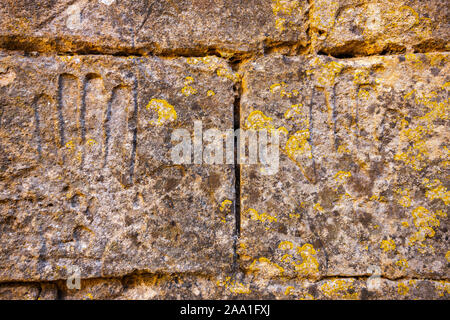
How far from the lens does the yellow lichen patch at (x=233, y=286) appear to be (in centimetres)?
146

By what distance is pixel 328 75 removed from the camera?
60.3 inches

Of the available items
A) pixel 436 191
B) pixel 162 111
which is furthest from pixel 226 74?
pixel 436 191

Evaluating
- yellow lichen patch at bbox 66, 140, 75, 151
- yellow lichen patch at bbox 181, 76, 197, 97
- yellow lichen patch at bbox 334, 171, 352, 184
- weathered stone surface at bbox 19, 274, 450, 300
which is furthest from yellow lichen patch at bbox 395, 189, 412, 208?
yellow lichen patch at bbox 66, 140, 75, 151

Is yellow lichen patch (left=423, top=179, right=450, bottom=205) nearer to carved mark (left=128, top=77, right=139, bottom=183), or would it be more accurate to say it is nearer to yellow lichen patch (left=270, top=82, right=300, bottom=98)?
yellow lichen patch (left=270, top=82, right=300, bottom=98)

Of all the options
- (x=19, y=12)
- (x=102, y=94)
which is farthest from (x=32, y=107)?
(x=19, y=12)

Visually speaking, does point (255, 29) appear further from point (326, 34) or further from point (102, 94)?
point (102, 94)

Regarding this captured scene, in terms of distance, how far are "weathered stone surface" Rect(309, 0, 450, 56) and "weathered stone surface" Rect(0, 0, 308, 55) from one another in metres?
0.10

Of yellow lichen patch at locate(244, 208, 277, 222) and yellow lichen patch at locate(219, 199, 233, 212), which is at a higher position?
yellow lichen patch at locate(219, 199, 233, 212)

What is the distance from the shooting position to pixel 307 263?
146 centimetres

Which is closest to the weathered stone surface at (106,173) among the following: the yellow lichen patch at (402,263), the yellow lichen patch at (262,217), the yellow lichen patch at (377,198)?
the yellow lichen patch at (262,217)

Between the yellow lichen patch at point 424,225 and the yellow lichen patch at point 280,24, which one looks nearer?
the yellow lichen patch at point 424,225

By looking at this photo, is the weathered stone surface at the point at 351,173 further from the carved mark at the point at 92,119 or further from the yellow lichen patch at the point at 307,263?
the carved mark at the point at 92,119

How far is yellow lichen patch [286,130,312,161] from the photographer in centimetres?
150

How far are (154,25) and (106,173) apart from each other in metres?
0.77
